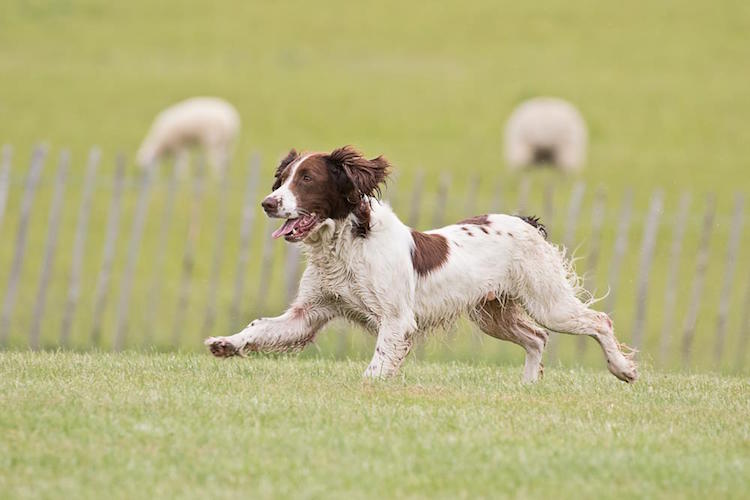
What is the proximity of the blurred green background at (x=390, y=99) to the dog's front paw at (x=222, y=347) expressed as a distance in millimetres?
3981

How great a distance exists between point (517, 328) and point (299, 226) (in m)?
1.76

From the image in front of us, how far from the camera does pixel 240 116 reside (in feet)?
84.0

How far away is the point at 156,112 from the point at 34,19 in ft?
26.6

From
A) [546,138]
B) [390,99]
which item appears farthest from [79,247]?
[390,99]

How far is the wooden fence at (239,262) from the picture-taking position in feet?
40.7

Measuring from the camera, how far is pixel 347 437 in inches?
218

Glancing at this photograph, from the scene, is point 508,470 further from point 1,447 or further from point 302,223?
point 302,223

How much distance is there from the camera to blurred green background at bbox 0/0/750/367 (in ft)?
56.6

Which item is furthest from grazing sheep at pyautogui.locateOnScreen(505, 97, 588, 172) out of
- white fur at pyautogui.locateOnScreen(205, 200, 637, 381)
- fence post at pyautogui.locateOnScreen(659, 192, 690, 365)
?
white fur at pyautogui.locateOnScreen(205, 200, 637, 381)

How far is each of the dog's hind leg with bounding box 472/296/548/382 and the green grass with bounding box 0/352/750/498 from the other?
2.28ft

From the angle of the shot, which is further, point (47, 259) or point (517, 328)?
point (47, 259)

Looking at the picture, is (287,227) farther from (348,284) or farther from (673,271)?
(673,271)

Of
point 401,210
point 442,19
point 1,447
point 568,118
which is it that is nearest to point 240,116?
point 568,118

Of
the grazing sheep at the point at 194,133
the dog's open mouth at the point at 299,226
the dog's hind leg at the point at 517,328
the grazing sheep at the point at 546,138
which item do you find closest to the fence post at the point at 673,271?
the dog's hind leg at the point at 517,328
